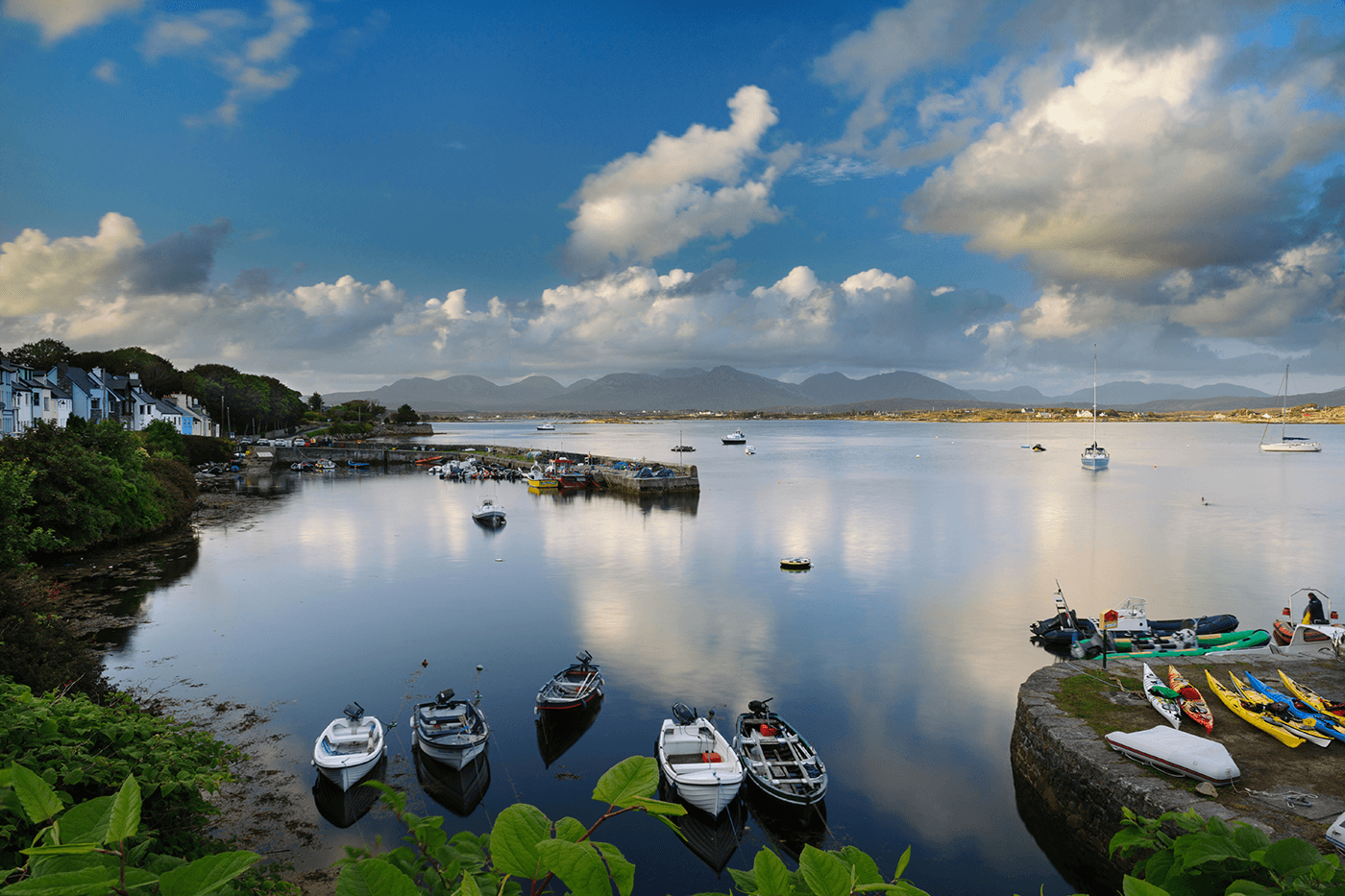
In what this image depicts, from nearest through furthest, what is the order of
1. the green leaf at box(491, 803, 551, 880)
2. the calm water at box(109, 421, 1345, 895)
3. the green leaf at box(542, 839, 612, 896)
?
the green leaf at box(542, 839, 612, 896) → the green leaf at box(491, 803, 551, 880) → the calm water at box(109, 421, 1345, 895)

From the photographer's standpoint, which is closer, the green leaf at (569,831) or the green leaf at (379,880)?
the green leaf at (379,880)

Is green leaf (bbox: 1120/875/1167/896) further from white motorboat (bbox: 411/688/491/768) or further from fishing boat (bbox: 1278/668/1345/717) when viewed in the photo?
fishing boat (bbox: 1278/668/1345/717)

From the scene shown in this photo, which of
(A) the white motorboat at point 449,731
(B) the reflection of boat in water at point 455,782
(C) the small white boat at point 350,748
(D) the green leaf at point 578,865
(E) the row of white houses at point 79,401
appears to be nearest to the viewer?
(D) the green leaf at point 578,865

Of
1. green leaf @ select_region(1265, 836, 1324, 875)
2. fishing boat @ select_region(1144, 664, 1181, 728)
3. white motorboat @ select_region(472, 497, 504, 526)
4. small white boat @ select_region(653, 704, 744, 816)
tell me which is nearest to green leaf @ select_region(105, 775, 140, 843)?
green leaf @ select_region(1265, 836, 1324, 875)

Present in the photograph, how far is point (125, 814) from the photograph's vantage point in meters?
1.81

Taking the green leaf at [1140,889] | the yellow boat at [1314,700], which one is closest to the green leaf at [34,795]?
the green leaf at [1140,889]

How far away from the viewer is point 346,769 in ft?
55.7

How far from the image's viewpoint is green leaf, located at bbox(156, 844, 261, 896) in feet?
5.36

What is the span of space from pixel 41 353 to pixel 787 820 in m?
127

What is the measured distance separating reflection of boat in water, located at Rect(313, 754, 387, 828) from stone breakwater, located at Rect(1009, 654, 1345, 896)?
16.1m

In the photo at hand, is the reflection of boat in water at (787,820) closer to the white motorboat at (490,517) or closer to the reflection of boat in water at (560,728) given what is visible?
the reflection of boat in water at (560,728)

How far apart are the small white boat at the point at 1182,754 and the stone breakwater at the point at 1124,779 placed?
8.3 inches

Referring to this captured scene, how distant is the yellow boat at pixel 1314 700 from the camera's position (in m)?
15.5

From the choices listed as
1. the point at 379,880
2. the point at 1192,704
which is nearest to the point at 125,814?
the point at 379,880
